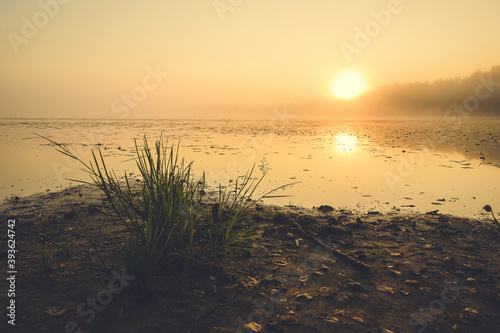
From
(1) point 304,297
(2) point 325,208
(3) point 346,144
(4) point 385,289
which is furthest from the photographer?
(3) point 346,144

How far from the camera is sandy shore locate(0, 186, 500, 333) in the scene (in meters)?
2.85

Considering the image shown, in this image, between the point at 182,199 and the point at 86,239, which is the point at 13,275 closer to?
the point at 86,239

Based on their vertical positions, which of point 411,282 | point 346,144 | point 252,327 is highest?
point 346,144

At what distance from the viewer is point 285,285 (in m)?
3.54

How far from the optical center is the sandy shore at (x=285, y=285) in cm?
285

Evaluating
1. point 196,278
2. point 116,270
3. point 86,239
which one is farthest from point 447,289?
point 86,239

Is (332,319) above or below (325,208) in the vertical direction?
below

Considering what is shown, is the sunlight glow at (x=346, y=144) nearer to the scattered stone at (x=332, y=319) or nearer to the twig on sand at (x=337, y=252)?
A: the twig on sand at (x=337, y=252)

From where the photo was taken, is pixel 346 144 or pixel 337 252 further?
pixel 346 144

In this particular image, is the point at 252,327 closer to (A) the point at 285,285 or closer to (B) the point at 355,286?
(A) the point at 285,285

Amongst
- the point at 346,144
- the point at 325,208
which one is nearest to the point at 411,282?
the point at 325,208

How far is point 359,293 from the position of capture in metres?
3.41

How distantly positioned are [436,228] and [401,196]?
2512 millimetres

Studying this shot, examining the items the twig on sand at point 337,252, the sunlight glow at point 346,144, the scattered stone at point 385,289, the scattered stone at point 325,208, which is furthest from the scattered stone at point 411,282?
the sunlight glow at point 346,144
